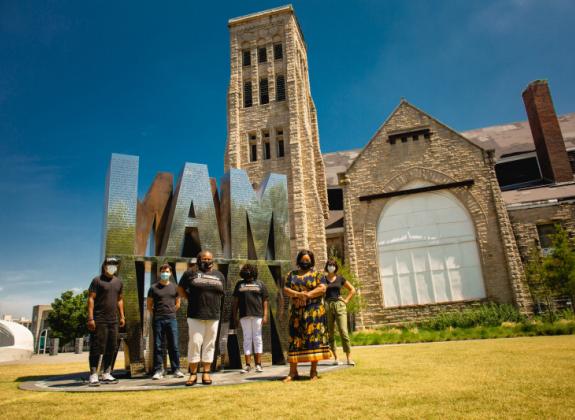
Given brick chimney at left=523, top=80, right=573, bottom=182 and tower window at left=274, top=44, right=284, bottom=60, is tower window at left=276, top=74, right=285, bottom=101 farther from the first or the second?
brick chimney at left=523, top=80, right=573, bottom=182

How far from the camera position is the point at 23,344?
19.5 metres

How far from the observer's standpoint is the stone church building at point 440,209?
67.7ft

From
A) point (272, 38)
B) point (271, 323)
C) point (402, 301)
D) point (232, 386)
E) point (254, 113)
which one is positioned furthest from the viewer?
point (272, 38)

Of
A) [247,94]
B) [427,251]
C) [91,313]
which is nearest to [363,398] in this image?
[91,313]

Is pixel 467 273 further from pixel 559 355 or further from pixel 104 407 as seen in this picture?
pixel 104 407

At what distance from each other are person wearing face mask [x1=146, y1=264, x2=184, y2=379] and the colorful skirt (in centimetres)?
234

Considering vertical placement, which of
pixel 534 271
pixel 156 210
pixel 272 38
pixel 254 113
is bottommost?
pixel 534 271

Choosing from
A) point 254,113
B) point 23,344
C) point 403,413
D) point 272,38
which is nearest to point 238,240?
point 403,413

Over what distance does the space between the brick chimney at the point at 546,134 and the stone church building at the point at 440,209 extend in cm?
6

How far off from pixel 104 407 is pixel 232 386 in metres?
1.76


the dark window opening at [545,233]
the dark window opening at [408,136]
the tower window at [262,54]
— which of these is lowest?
the dark window opening at [545,233]

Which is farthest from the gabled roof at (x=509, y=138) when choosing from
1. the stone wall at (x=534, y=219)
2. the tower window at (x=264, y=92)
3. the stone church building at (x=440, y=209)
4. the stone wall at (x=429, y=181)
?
the tower window at (x=264, y=92)

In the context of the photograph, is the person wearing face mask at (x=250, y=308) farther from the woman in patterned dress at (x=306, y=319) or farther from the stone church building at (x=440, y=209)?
the stone church building at (x=440, y=209)

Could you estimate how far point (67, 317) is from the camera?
40188mm
